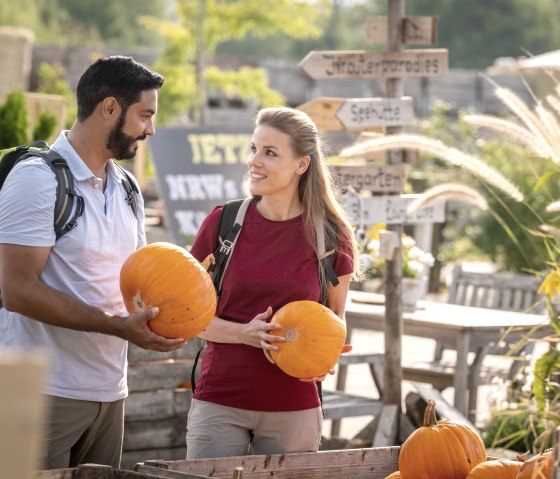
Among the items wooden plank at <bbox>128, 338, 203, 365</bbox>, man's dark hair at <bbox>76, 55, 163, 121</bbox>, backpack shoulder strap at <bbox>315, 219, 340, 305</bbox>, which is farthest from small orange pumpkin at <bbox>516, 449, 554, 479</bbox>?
wooden plank at <bbox>128, 338, 203, 365</bbox>

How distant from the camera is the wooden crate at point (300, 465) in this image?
316cm

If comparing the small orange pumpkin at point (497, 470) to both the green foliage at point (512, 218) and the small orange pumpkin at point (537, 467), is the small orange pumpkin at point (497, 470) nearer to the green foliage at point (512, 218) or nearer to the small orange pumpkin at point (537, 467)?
the small orange pumpkin at point (537, 467)

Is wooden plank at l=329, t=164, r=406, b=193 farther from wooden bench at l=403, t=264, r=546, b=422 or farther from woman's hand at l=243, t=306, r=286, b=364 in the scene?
woman's hand at l=243, t=306, r=286, b=364

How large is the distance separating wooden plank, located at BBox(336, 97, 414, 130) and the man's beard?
2789mm

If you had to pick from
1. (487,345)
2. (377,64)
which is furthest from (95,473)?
(487,345)

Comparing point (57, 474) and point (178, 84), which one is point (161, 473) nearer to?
point (57, 474)

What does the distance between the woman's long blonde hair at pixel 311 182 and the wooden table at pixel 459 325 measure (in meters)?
2.71

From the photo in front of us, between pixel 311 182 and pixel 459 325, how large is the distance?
118 inches

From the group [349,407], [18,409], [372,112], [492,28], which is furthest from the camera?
[492,28]

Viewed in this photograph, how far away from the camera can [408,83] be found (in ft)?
79.3

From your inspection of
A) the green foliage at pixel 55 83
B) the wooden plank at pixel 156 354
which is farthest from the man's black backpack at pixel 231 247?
the green foliage at pixel 55 83

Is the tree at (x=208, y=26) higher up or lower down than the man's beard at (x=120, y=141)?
higher up

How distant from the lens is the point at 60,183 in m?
3.33

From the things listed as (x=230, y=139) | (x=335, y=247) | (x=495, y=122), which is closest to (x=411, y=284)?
(x=495, y=122)
